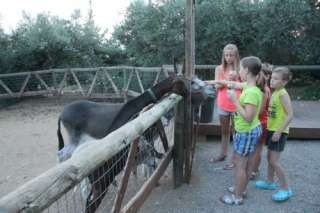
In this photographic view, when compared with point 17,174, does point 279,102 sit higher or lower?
higher

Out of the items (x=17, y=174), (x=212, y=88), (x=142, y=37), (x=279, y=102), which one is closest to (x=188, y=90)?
(x=212, y=88)

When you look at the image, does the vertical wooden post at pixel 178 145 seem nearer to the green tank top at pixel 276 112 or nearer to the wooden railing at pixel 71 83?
the green tank top at pixel 276 112

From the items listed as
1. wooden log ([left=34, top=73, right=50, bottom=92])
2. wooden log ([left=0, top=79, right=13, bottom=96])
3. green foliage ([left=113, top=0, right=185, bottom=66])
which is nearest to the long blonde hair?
green foliage ([left=113, top=0, right=185, bottom=66])

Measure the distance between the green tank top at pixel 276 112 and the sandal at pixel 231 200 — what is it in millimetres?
733

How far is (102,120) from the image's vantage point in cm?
393

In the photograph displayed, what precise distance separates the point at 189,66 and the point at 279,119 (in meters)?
0.99

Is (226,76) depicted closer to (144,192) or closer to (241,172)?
(241,172)

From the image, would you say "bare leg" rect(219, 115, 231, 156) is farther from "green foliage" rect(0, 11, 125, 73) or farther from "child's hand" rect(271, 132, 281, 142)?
"green foliage" rect(0, 11, 125, 73)

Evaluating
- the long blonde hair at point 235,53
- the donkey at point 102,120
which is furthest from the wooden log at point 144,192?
the long blonde hair at point 235,53

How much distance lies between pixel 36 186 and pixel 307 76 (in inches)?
429

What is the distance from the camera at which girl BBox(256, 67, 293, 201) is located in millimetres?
3162

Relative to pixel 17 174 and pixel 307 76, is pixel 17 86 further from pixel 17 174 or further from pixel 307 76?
pixel 307 76

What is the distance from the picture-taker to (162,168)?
3.35 metres

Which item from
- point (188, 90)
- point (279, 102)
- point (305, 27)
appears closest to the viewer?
point (279, 102)
